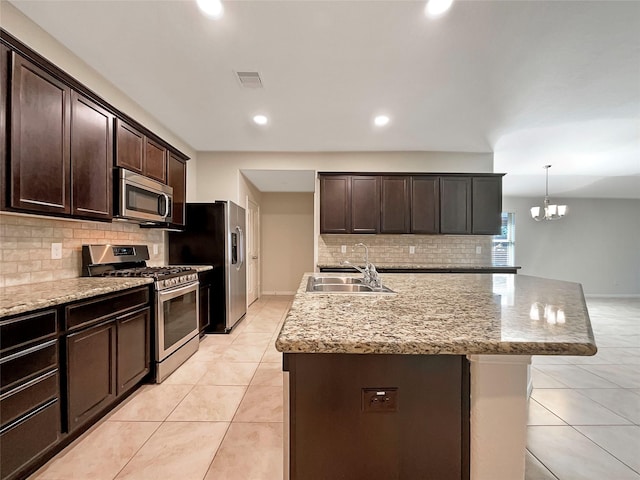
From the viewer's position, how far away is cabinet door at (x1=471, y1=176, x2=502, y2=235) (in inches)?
175

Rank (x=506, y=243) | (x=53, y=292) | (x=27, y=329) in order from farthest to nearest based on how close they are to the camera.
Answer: (x=506, y=243), (x=53, y=292), (x=27, y=329)

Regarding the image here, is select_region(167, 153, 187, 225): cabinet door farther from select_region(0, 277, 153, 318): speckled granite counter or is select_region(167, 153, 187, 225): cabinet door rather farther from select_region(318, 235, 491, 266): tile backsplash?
select_region(318, 235, 491, 266): tile backsplash

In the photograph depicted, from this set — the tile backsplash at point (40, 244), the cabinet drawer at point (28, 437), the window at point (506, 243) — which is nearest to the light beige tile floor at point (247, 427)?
the cabinet drawer at point (28, 437)

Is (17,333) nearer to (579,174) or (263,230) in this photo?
(263,230)

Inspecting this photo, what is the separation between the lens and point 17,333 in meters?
1.35

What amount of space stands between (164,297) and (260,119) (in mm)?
2211

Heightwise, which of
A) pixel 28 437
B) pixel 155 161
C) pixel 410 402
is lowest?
pixel 28 437

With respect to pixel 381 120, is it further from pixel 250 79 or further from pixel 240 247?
pixel 240 247

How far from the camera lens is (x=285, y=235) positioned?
6.46 meters

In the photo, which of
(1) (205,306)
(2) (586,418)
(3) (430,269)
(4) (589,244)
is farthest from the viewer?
(4) (589,244)

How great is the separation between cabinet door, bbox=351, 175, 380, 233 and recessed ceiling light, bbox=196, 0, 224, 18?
114 inches

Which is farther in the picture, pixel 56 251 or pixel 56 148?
pixel 56 251

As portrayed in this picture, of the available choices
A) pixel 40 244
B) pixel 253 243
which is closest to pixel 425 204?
pixel 253 243

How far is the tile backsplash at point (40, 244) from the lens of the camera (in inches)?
72.2
